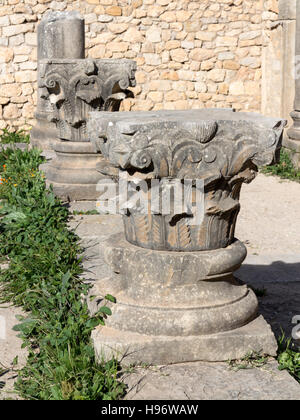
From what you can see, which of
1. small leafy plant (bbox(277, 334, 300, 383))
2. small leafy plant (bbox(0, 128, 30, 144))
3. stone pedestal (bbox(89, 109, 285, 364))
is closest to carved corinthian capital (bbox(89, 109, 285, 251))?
stone pedestal (bbox(89, 109, 285, 364))

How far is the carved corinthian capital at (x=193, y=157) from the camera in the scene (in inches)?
110

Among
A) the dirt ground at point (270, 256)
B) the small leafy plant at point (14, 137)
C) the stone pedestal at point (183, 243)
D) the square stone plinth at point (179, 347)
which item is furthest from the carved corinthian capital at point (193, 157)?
the small leafy plant at point (14, 137)

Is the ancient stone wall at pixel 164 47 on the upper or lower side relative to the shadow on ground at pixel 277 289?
upper

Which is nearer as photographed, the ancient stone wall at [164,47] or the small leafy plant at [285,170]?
the small leafy plant at [285,170]

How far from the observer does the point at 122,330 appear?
2906mm

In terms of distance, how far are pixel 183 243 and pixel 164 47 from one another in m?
9.48

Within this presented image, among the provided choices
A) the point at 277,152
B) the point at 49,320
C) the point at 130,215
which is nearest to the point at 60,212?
the point at 49,320

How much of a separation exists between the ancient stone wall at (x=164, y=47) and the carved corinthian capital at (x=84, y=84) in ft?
18.5

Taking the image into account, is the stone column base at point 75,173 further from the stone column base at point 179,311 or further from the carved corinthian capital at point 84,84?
the stone column base at point 179,311

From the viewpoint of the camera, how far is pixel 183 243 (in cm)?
295

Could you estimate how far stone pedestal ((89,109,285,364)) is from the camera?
281 cm

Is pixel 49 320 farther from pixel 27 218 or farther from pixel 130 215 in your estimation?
pixel 27 218

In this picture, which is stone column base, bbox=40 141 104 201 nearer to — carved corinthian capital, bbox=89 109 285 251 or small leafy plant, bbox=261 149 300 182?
small leafy plant, bbox=261 149 300 182
